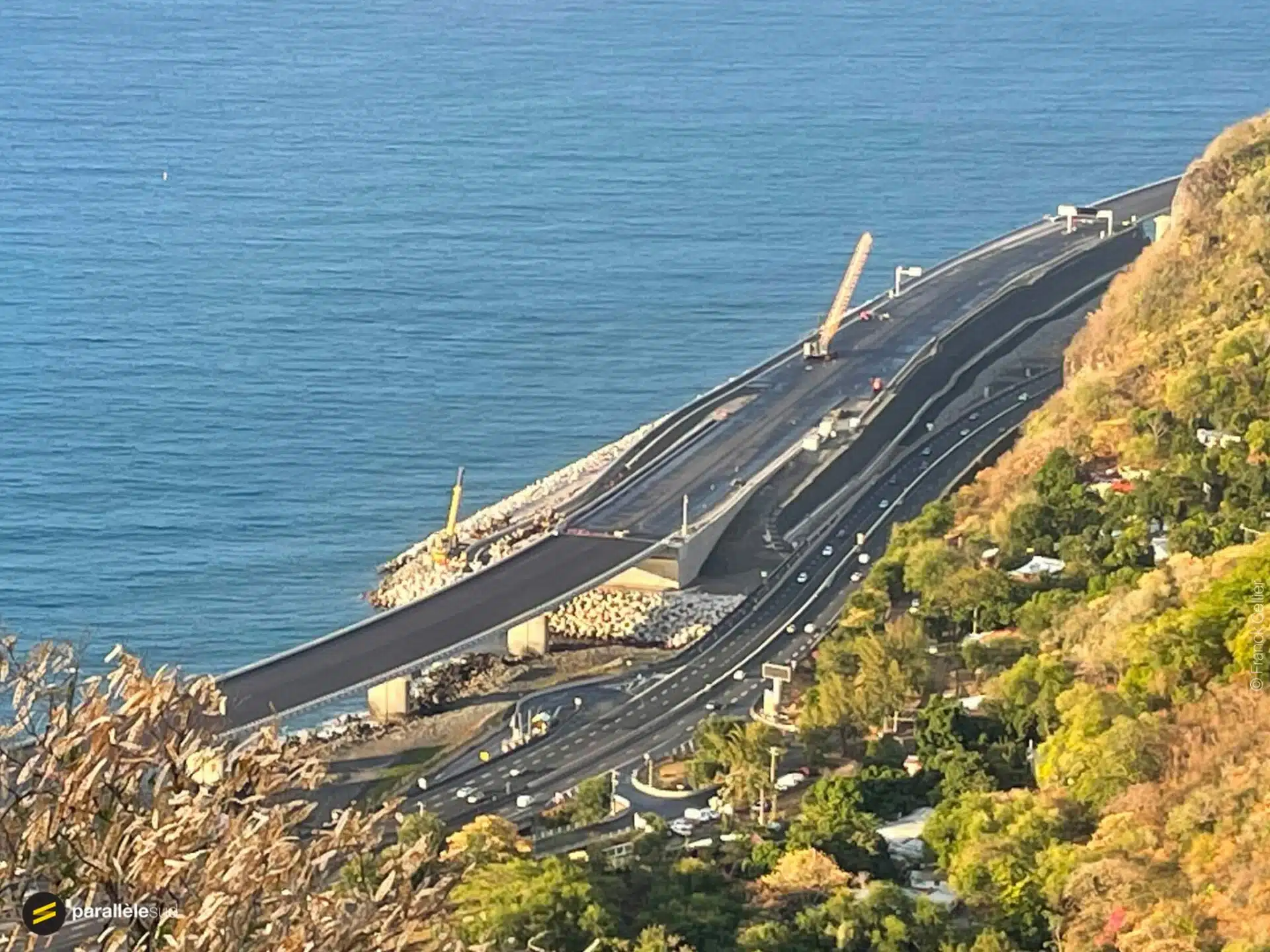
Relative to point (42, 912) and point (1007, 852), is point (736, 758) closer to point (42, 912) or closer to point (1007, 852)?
point (1007, 852)

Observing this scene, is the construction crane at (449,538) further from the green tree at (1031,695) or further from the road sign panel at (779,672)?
the green tree at (1031,695)

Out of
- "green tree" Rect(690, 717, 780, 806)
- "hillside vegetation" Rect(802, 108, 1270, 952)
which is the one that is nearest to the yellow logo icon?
"hillside vegetation" Rect(802, 108, 1270, 952)

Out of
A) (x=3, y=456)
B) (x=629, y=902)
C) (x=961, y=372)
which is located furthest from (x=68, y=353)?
(x=629, y=902)

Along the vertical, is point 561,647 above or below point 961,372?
below

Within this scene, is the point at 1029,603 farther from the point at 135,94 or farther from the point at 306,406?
the point at 135,94

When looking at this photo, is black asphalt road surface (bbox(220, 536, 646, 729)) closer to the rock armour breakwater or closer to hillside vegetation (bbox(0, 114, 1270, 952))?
the rock armour breakwater

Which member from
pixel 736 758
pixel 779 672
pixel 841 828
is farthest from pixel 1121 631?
pixel 779 672
